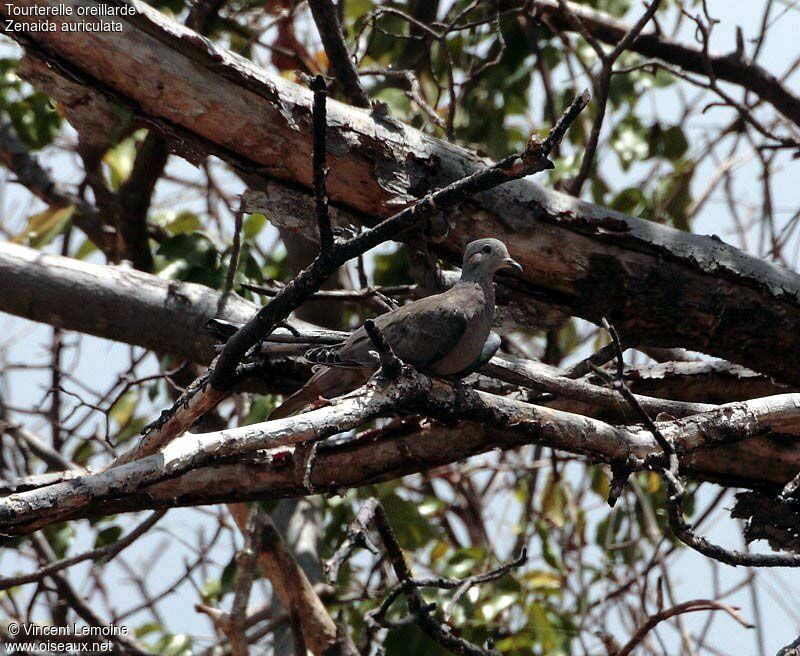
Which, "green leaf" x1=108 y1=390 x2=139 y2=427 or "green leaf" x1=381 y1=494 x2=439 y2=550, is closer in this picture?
"green leaf" x1=381 y1=494 x2=439 y2=550

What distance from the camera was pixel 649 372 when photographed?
373cm

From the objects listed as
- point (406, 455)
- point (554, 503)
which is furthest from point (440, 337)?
point (554, 503)

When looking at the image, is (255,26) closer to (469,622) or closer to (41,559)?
(41,559)

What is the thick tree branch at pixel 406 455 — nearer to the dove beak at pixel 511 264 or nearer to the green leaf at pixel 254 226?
the dove beak at pixel 511 264

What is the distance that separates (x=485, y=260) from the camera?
345 cm

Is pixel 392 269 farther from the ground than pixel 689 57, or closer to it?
closer to it

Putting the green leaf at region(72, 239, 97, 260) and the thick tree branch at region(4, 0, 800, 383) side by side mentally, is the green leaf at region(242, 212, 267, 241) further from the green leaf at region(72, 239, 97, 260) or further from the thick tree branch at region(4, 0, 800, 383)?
the thick tree branch at region(4, 0, 800, 383)

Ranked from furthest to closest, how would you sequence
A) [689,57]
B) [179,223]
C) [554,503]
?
[554,503] < [179,223] < [689,57]

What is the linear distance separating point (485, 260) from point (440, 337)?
0.34 metres

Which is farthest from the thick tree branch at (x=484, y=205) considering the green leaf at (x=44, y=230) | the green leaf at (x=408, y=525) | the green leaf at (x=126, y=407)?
the green leaf at (x=126, y=407)

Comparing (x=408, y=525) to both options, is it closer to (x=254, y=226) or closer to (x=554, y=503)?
(x=554, y=503)

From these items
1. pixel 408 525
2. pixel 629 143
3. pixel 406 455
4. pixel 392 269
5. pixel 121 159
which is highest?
pixel 121 159

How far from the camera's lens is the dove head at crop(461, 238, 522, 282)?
11.0 feet

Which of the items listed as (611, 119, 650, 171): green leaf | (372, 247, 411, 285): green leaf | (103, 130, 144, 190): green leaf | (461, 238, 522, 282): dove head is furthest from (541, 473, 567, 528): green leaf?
(103, 130, 144, 190): green leaf
